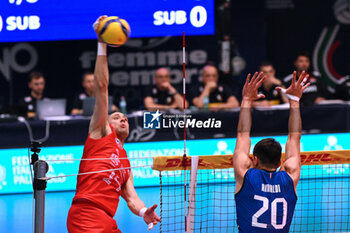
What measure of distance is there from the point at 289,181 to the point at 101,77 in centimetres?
185

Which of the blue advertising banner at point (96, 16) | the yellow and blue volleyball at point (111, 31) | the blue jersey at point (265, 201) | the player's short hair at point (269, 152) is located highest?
the blue advertising banner at point (96, 16)

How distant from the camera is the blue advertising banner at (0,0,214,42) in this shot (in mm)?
13555

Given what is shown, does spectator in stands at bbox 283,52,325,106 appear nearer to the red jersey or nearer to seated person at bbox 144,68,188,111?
seated person at bbox 144,68,188,111

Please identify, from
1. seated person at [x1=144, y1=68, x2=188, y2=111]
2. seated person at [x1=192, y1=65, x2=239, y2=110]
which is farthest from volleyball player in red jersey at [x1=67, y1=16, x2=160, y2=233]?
seated person at [x1=192, y1=65, x2=239, y2=110]

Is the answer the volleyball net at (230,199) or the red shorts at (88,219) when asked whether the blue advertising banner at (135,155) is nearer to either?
the volleyball net at (230,199)

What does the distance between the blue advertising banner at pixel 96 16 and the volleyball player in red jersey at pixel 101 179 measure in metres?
8.02

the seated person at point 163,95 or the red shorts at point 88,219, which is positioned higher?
the seated person at point 163,95

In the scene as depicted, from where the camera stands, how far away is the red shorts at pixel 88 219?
18.2 ft

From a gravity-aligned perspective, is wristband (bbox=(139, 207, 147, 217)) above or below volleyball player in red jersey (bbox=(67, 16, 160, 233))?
below

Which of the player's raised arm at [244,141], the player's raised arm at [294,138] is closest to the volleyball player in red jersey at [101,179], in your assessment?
the player's raised arm at [244,141]

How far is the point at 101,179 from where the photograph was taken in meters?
5.72

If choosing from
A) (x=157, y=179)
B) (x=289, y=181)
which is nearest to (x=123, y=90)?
(x=157, y=179)

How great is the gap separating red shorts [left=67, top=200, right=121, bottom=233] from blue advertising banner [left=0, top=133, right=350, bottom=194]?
5.94m

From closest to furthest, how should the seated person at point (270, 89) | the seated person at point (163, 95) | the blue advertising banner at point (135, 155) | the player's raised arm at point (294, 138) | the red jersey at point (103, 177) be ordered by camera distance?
the player's raised arm at point (294, 138) → the red jersey at point (103, 177) → the blue advertising banner at point (135, 155) → the seated person at point (270, 89) → the seated person at point (163, 95)
